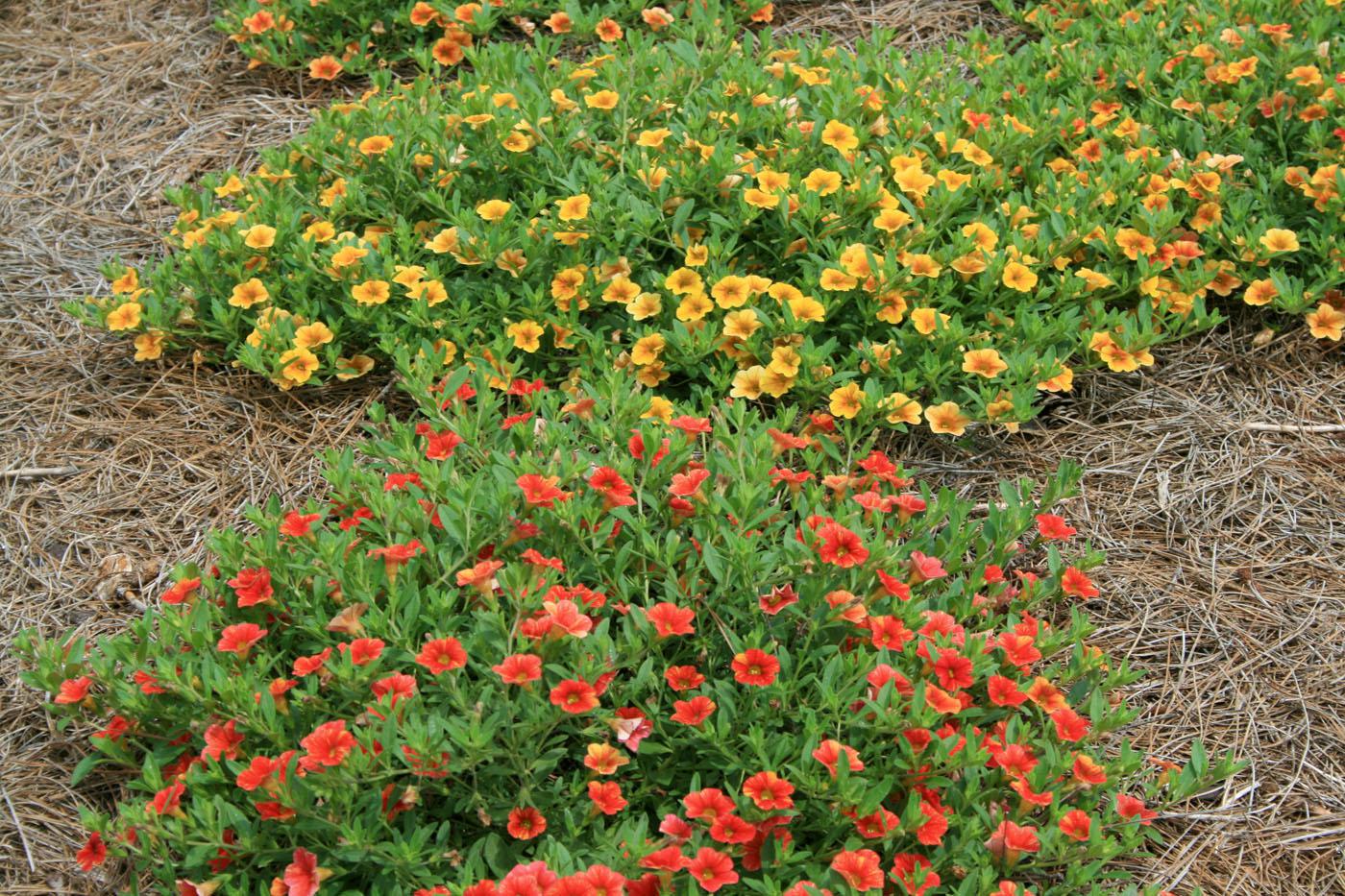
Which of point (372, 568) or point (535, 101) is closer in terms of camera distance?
point (372, 568)

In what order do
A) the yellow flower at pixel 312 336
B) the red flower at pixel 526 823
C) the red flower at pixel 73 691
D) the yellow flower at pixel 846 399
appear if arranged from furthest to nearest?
the yellow flower at pixel 312 336, the yellow flower at pixel 846 399, the red flower at pixel 73 691, the red flower at pixel 526 823

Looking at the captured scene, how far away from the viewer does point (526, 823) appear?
6.95ft

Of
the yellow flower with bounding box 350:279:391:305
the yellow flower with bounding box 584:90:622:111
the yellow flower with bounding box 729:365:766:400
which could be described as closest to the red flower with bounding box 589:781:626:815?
the yellow flower with bounding box 729:365:766:400

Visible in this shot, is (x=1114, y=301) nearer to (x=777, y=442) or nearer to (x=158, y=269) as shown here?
(x=777, y=442)

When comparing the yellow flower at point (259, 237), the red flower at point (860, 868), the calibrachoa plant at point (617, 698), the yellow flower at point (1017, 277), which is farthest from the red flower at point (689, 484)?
the yellow flower at point (259, 237)

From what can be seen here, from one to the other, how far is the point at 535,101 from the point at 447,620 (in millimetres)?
1762

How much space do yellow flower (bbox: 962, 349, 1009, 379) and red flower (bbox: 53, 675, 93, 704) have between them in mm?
1999

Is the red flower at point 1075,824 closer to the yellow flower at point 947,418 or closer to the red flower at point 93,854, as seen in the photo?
the yellow flower at point 947,418

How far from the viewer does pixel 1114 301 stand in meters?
3.40

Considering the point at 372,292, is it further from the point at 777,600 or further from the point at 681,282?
the point at 777,600

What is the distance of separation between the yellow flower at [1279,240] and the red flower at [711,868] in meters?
2.27

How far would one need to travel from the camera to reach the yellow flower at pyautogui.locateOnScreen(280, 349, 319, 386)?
316 cm

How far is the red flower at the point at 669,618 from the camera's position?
7.29 ft

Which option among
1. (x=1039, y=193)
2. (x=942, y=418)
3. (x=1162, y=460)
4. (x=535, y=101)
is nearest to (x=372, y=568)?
(x=942, y=418)
